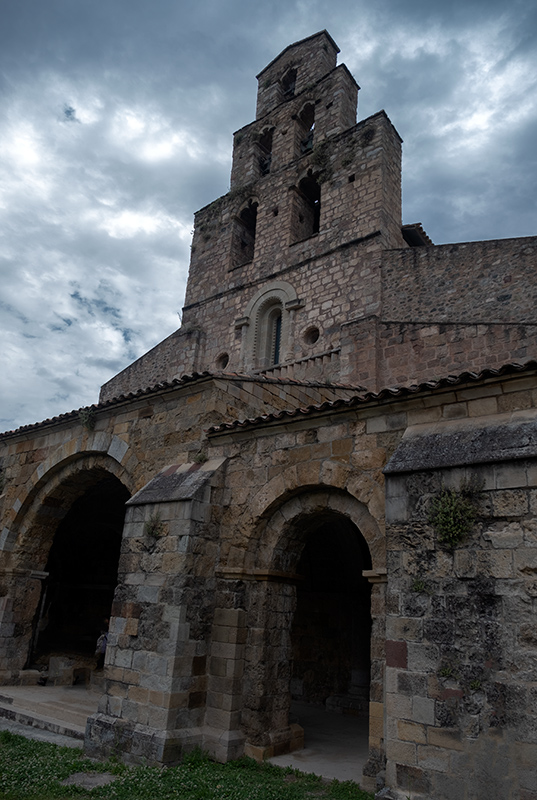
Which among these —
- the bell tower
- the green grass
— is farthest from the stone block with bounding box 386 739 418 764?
the bell tower

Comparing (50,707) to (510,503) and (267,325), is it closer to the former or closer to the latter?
(510,503)

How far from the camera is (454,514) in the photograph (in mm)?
4754

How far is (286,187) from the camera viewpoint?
17688mm

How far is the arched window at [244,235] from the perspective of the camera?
62.1ft

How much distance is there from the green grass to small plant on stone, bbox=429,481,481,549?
2581 millimetres

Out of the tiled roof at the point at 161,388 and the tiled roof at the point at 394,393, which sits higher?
the tiled roof at the point at 161,388

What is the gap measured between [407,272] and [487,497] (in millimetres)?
9556

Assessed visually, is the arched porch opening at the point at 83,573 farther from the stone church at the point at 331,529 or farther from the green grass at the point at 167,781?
the green grass at the point at 167,781

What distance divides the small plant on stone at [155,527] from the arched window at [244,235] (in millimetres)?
12946

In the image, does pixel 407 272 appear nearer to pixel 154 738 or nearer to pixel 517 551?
pixel 517 551

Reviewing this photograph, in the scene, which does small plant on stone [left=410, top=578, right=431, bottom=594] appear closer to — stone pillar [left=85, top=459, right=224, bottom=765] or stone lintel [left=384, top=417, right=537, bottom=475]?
stone lintel [left=384, top=417, right=537, bottom=475]

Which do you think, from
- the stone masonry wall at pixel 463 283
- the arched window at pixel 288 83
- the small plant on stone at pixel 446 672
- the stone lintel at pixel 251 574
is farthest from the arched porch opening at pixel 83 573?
the arched window at pixel 288 83

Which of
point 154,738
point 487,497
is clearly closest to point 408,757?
point 487,497

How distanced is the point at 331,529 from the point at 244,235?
12498 millimetres
